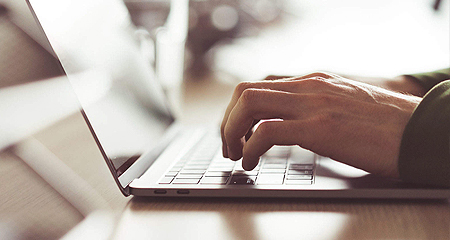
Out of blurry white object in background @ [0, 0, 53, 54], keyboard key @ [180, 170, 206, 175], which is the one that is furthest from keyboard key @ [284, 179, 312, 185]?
blurry white object in background @ [0, 0, 53, 54]

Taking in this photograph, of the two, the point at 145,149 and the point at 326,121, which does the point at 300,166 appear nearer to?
the point at 326,121

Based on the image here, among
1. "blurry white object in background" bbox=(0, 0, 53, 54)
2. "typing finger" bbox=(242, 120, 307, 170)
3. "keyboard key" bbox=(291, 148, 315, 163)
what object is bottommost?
"keyboard key" bbox=(291, 148, 315, 163)

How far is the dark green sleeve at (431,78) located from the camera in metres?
0.62

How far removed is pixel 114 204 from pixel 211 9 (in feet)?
7.52

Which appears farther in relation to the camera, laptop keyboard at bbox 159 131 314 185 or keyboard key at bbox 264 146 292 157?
keyboard key at bbox 264 146 292 157

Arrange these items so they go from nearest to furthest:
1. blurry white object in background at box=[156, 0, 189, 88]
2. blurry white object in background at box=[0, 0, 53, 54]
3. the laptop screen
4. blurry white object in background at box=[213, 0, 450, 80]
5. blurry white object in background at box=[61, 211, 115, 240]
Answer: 1. blurry white object in background at box=[61, 211, 115, 240]
2. the laptop screen
3. blurry white object in background at box=[0, 0, 53, 54]
4. blurry white object in background at box=[156, 0, 189, 88]
5. blurry white object in background at box=[213, 0, 450, 80]

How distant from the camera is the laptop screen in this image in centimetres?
44

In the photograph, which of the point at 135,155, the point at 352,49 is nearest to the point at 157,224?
the point at 135,155

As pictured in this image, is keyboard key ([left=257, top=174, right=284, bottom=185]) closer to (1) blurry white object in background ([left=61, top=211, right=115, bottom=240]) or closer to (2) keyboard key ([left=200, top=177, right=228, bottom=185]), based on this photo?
(2) keyboard key ([left=200, top=177, right=228, bottom=185])

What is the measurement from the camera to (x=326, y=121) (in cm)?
42

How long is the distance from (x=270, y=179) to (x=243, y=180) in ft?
0.10

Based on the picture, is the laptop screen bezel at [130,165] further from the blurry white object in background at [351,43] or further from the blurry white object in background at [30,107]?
the blurry white object in background at [351,43]

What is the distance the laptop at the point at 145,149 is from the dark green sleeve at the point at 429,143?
1cm

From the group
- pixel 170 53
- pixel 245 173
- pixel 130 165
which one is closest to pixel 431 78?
pixel 245 173
